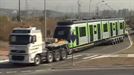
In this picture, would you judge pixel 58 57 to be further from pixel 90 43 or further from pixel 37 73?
pixel 90 43

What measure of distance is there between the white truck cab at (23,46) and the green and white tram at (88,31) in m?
8.63

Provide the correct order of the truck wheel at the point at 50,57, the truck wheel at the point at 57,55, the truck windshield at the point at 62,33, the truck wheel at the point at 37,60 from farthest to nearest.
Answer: the truck windshield at the point at 62,33 < the truck wheel at the point at 57,55 < the truck wheel at the point at 50,57 < the truck wheel at the point at 37,60

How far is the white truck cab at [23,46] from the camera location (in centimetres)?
3067

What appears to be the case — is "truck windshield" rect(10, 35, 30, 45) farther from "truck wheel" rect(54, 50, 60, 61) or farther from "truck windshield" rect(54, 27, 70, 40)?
"truck windshield" rect(54, 27, 70, 40)

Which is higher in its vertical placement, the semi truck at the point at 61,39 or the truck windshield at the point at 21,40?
the truck windshield at the point at 21,40

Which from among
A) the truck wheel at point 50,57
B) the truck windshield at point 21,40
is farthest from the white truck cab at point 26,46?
the truck wheel at point 50,57

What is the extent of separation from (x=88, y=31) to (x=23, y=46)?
15.6m

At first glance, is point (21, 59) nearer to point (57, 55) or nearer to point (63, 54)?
point (57, 55)

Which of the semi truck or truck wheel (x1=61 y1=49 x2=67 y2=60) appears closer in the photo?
the semi truck

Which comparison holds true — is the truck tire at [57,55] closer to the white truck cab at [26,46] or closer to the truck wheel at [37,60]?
the white truck cab at [26,46]

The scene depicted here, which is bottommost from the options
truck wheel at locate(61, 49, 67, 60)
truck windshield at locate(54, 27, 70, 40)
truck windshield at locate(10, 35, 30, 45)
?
truck wheel at locate(61, 49, 67, 60)

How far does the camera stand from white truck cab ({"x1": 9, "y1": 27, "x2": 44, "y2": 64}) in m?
30.7

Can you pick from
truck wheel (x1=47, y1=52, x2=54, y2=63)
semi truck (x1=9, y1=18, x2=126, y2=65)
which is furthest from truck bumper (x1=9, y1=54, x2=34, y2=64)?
truck wheel (x1=47, y1=52, x2=54, y2=63)

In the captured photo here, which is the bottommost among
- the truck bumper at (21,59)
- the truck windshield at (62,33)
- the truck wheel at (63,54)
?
the truck wheel at (63,54)
